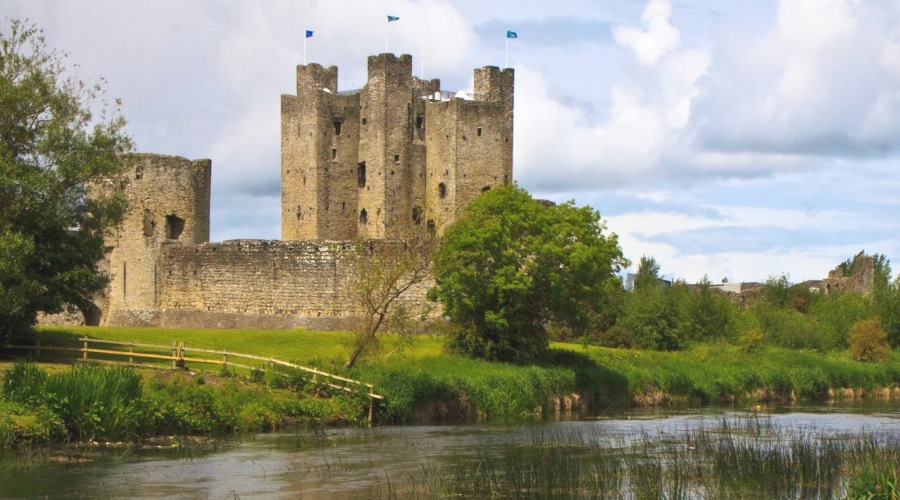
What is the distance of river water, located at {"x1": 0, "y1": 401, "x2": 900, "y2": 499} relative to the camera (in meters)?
20.0

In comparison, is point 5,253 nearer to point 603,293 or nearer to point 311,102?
point 603,293

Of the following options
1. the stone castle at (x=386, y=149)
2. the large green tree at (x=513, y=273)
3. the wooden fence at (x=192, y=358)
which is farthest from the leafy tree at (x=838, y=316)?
the wooden fence at (x=192, y=358)

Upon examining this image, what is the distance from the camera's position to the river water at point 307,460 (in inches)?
787

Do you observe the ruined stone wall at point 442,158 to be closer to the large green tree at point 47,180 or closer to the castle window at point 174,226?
the castle window at point 174,226

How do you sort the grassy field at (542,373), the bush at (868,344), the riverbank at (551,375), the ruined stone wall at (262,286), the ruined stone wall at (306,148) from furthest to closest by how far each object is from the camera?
1. the ruined stone wall at (306,148)
2. the bush at (868,344)
3. the ruined stone wall at (262,286)
4. the grassy field at (542,373)
5. the riverbank at (551,375)

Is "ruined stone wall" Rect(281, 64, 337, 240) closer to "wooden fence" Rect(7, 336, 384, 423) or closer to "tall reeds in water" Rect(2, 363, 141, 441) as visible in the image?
"wooden fence" Rect(7, 336, 384, 423)

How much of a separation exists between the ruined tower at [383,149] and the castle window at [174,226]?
14.3 m

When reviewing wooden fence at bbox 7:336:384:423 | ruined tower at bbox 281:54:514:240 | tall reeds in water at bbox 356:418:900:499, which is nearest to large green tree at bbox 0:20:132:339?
wooden fence at bbox 7:336:384:423

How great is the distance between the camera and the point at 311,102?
221 feet

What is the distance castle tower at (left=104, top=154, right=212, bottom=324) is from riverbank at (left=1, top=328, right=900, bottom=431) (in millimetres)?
10567

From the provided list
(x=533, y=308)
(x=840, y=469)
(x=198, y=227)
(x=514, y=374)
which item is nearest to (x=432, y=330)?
(x=533, y=308)

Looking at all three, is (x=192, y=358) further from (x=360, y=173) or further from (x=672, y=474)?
(x=360, y=173)

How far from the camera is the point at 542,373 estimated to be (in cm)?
3794

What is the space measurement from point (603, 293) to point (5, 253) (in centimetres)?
1815
